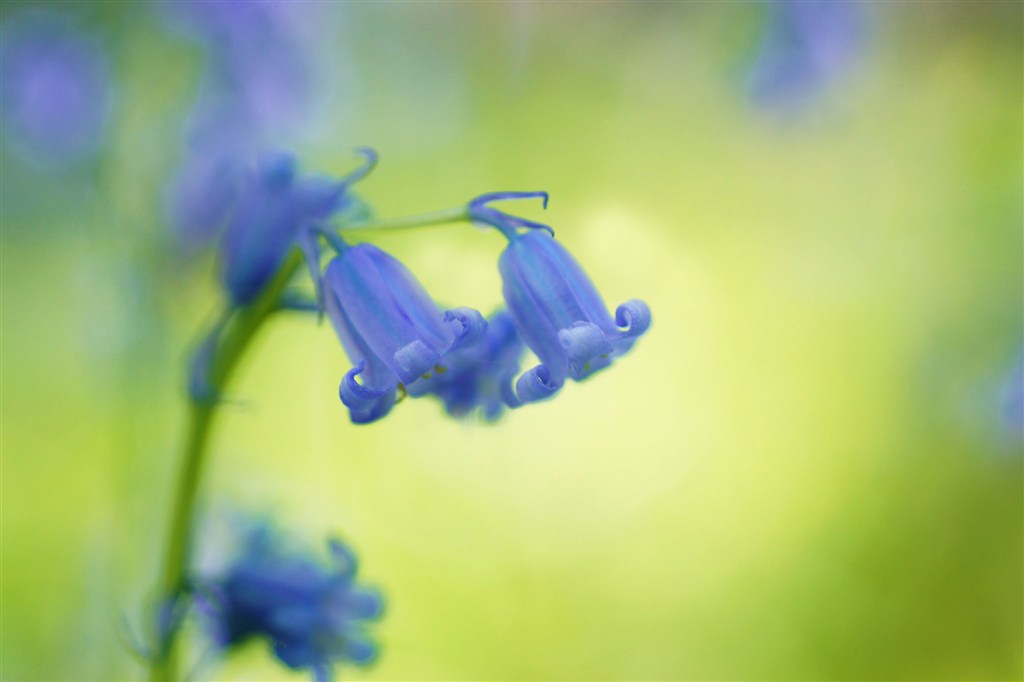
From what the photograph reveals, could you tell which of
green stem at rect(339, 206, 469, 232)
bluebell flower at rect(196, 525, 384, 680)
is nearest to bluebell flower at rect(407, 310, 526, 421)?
green stem at rect(339, 206, 469, 232)

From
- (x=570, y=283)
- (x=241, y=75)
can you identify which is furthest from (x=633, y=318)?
(x=241, y=75)

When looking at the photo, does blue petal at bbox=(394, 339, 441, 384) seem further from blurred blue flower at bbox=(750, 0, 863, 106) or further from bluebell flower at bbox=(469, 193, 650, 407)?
blurred blue flower at bbox=(750, 0, 863, 106)

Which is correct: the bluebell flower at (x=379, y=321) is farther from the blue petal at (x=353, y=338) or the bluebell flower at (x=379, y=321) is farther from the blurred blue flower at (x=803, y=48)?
the blurred blue flower at (x=803, y=48)

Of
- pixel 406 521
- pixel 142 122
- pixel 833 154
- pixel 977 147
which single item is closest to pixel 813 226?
pixel 833 154

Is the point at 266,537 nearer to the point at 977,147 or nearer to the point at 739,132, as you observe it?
the point at 739,132

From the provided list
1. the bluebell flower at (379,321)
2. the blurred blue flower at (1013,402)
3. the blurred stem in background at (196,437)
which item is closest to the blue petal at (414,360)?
the bluebell flower at (379,321)

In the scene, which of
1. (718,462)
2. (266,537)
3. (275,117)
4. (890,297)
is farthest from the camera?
(890,297)
